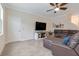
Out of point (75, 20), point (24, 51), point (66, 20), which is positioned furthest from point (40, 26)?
point (24, 51)

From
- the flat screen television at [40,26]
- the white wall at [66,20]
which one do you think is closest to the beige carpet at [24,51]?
the flat screen television at [40,26]

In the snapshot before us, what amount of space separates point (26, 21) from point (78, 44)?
4804mm

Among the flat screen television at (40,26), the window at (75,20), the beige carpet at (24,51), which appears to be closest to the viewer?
the beige carpet at (24,51)

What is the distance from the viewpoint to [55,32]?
773 cm

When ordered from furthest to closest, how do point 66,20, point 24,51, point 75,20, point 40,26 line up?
1. point 40,26
2. point 66,20
3. point 75,20
4. point 24,51

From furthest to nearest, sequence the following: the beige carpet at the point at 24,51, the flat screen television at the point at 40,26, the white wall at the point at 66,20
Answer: the flat screen television at the point at 40,26
the white wall at the point at 66,20
the beige carpet at the point at 24,51

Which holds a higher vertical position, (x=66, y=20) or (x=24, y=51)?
(x=66, y=20)

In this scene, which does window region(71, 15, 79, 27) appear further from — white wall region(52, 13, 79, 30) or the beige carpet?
the beige carpet

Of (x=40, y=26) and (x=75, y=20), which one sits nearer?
(x=75, y=20)

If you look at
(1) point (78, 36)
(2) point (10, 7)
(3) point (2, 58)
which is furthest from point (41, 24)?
(3) point (2, 58)

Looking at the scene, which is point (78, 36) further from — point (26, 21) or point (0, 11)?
point (26, 21)

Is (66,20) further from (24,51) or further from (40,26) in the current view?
(24,51)

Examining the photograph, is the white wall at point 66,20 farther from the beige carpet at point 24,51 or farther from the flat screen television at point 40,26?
the beige carpet at point 24,51

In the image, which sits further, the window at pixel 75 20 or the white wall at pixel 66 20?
the white wall at pixel 66 20
